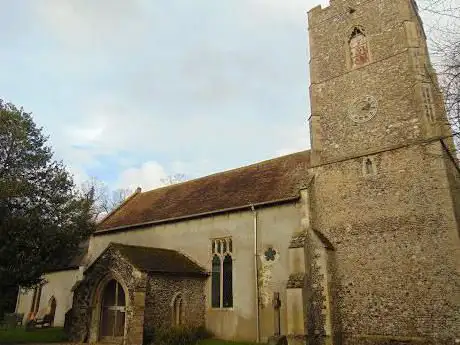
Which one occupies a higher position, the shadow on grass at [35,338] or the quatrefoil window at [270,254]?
the quatrefoil window at [270,254]

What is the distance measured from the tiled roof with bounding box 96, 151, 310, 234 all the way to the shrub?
561 centimetres

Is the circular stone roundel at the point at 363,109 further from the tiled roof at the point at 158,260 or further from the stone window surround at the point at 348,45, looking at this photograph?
the tiled roof at the point at 158,260

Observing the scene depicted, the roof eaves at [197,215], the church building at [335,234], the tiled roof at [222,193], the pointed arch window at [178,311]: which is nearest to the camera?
the church building at [335,234]

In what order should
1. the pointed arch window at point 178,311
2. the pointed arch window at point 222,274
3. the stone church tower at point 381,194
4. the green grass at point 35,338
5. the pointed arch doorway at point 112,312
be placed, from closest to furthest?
the stone church tower at point 381,194
the pointed arch window at point 178,311
the pointed arch window at point 222,274
the pointed arch doorway at point 112,312
the green grass at point 35,338

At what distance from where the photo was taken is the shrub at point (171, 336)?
1523 cm

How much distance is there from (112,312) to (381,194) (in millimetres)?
13285

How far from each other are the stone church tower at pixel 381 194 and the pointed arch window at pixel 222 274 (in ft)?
13.5

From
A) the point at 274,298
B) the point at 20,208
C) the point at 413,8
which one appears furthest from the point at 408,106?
the point at 20,208

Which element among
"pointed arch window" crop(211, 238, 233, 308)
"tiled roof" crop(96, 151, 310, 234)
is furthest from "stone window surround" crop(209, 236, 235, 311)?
"tiled roof" crop(96, 151, 310, 234)

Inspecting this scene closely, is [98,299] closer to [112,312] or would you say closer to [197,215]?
[112,312]

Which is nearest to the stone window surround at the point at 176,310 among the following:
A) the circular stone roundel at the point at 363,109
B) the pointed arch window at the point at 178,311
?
the pointed arch window at the point at 178,311

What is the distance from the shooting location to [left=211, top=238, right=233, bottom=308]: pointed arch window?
689 inches

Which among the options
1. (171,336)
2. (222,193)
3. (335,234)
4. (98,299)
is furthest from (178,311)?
(335,234)

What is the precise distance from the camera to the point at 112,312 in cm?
1822
